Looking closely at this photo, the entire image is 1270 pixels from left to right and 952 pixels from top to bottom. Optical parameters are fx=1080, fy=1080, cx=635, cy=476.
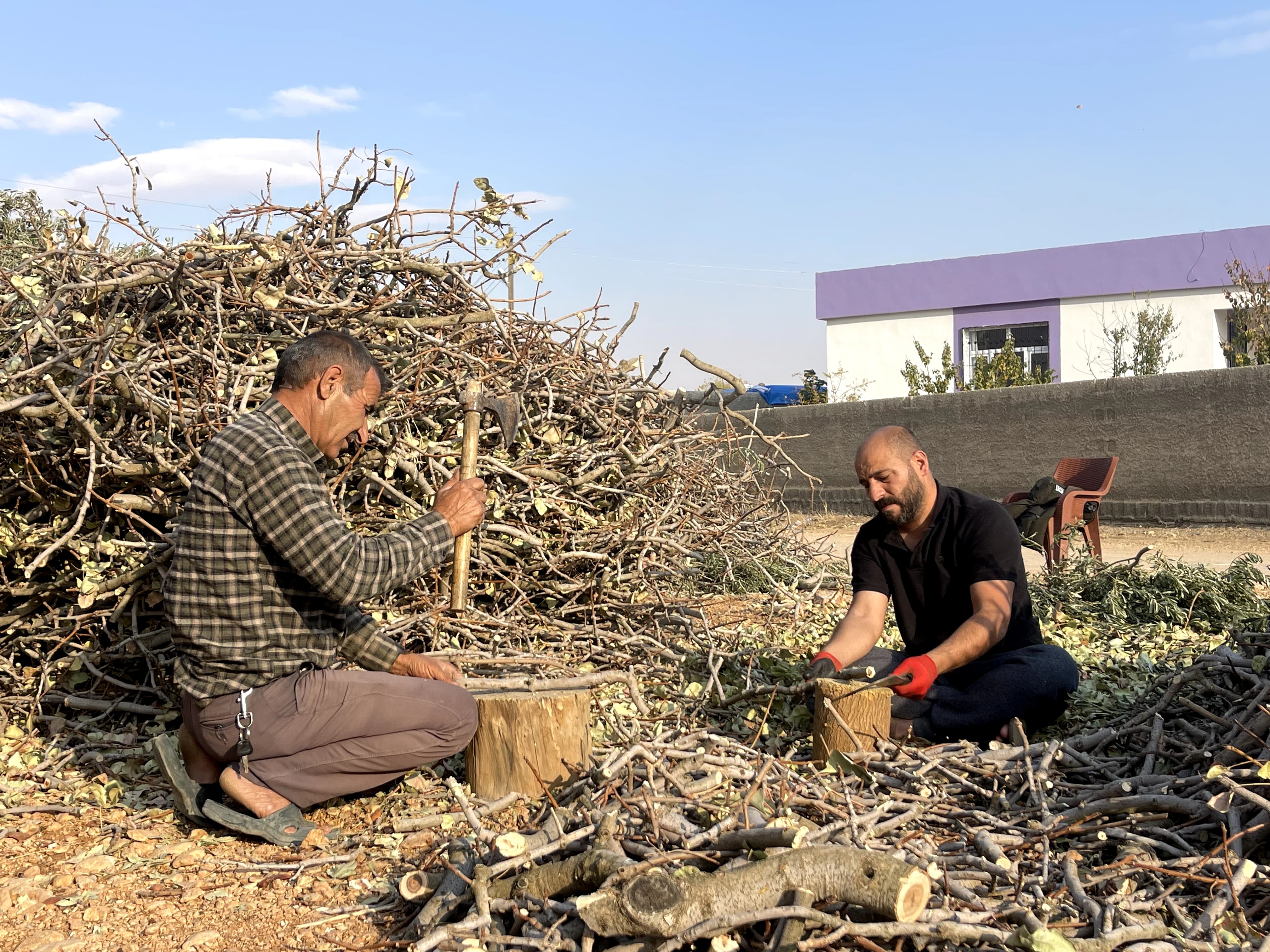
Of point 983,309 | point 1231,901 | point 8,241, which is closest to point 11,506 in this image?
point 8,241

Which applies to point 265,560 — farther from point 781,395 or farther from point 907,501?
point 781,395

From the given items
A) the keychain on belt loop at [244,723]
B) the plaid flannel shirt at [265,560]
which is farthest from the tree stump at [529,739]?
the keychain on belt loop at [244,723]

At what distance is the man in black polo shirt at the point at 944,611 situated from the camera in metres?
3.65

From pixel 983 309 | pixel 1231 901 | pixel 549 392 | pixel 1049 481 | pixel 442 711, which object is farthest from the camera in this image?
pixel 983 309

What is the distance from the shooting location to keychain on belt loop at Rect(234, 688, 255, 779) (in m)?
3.03

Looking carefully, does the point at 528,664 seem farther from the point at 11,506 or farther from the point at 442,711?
the point at 11,506

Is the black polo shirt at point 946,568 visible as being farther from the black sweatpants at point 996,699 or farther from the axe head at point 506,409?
the axe head at point 506,409

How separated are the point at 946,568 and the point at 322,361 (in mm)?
2251

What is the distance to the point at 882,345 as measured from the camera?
24.8 m

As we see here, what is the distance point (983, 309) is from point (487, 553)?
21.1m

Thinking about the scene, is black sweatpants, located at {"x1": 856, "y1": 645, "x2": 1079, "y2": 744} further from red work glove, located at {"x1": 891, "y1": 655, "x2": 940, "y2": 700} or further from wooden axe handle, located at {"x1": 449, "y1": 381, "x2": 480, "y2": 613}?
wooden axe handle, located at {"x1": 449, "y1": 381, "x2": 480, "y2": 613}

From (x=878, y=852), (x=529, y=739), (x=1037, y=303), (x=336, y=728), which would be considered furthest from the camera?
(x=1037, y=303)

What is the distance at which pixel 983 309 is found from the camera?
23719 millimetres

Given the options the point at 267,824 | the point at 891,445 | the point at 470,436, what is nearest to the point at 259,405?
the point at 470,436
